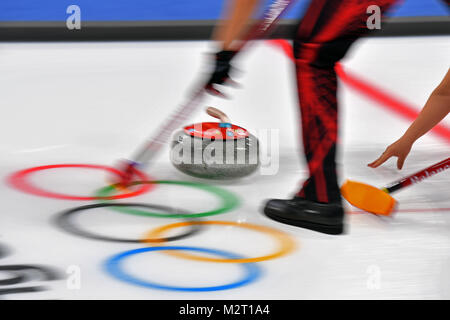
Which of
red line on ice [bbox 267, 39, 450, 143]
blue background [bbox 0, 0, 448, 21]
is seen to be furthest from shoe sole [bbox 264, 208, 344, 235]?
blue background [bbox 0, 0, 448, 21]

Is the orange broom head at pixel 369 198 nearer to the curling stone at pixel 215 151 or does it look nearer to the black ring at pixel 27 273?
the curling stone at pixel 215 151

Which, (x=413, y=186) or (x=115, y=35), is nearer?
(x=413, y=186)

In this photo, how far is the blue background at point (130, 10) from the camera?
454 cm

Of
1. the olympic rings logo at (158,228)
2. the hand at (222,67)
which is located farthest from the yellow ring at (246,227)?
the hand at (222,67)

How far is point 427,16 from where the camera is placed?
457 centimetres

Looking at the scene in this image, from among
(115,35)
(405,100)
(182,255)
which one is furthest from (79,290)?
(115,35)

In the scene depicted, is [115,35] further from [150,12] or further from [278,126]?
[278,126]

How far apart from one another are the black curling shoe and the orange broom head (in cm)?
13

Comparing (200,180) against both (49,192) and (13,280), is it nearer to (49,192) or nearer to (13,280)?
(49,192)

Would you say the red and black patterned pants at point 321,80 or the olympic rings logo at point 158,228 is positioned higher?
the red and black patterned pants at point 321,80

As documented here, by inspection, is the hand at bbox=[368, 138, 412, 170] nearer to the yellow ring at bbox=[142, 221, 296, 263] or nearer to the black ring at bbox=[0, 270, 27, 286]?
the yellow ring at bbox=[142, 221, 296, 263]

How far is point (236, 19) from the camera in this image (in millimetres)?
2074

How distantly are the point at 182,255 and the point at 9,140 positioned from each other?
3.66 feet

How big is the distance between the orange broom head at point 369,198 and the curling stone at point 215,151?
32 cm
